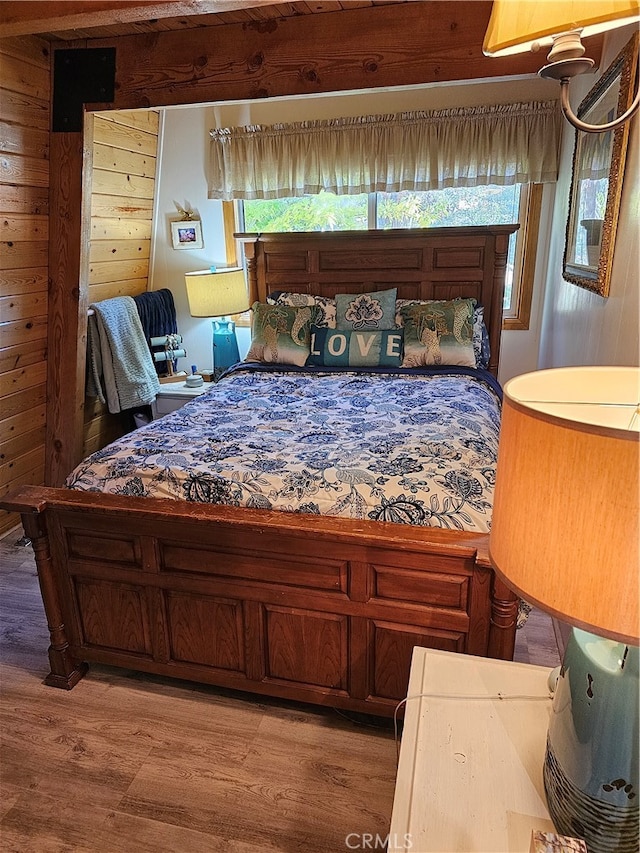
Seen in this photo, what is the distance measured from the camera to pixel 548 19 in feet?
2.94

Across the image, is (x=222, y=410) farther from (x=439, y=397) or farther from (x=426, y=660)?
(x=426, y=660)

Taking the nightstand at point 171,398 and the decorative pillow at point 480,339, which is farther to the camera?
the nightstand at point 171,398

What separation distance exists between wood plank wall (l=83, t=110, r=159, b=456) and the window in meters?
0.66

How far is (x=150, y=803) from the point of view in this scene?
5.21 ft

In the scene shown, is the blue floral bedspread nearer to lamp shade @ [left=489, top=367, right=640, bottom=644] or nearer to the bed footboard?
the bed footboard

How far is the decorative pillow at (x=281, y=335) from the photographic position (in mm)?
3229

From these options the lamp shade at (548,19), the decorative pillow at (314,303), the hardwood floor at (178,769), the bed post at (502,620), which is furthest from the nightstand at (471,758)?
the decorative pillow at (314,303)

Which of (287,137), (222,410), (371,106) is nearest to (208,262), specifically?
(287,137)

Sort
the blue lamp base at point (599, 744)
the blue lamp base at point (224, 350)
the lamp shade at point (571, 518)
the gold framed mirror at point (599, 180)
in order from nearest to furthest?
the lamp shade at point (571, 518) → the blue lamp base at point (599, 744) → the gold framed mirror at point (599, 180) → the blue lamp base at point (224, 350)

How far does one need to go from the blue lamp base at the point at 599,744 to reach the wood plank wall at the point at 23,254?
2775 millimetres

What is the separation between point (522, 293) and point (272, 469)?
2.51 meters

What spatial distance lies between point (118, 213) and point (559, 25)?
315cm

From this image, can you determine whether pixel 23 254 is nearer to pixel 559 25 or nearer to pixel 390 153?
pixel 390 153

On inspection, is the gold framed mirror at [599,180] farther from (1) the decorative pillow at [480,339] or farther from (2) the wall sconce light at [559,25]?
(2) the wall sconce light at [559,25]
